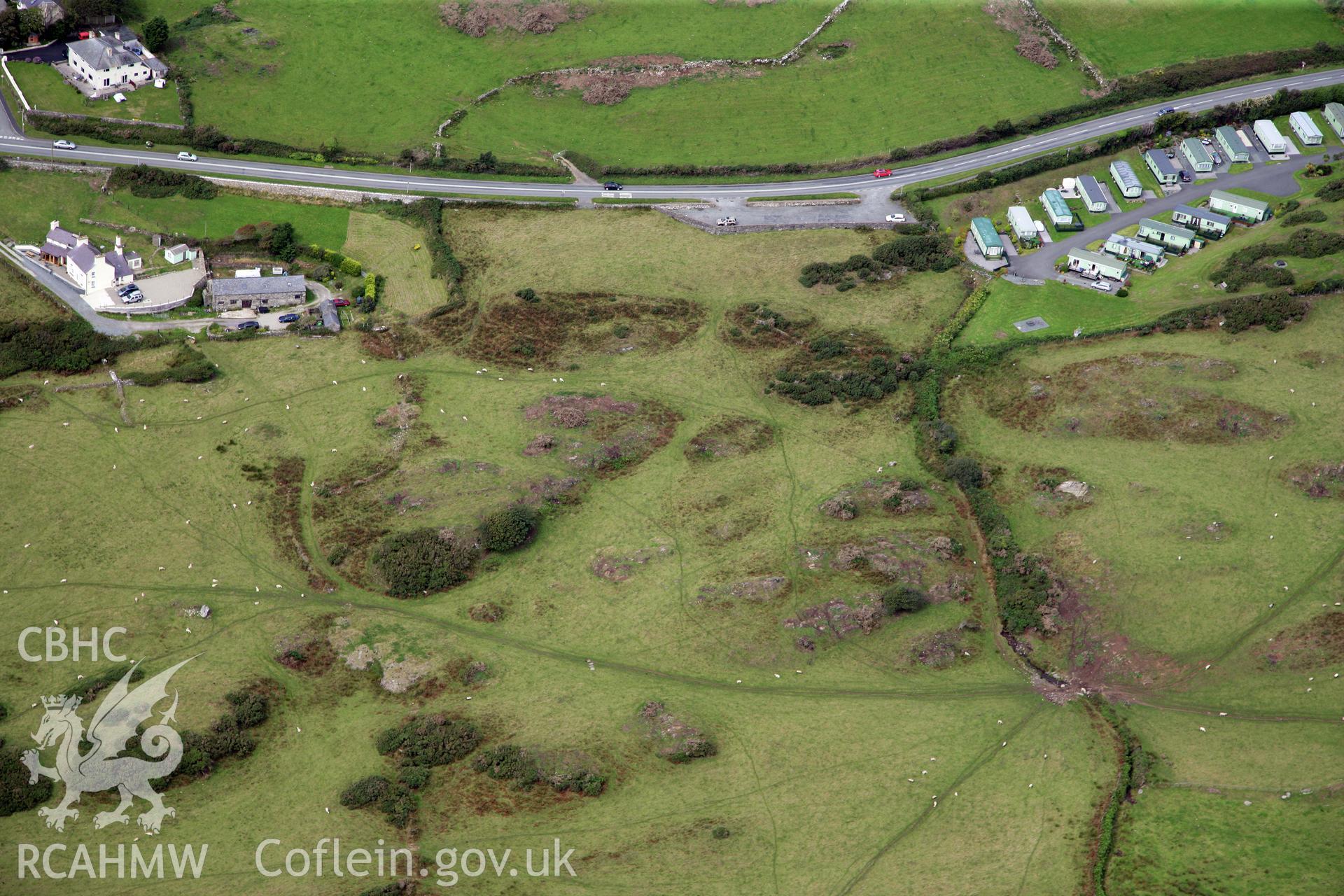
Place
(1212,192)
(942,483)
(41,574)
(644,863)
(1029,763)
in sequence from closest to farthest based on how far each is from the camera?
(644,863) → (1029,763) → (41,574) → (942,483) → (1212,192)

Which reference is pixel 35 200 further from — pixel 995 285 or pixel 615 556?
pixel 995 285

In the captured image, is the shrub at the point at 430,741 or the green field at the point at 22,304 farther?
the green field at the point at 22,304

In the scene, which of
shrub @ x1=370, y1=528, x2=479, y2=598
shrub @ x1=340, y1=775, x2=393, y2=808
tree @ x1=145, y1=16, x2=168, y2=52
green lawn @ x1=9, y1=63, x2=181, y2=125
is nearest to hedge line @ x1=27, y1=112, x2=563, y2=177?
green lawn @ x1=9, y1=63, x2=181, y2=125

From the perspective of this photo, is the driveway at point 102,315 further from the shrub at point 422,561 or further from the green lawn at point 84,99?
the shrub at point 422,561

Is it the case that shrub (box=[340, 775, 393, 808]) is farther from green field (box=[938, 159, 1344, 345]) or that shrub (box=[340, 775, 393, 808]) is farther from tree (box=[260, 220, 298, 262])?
green field (box=[938, 159, 1344, 345])

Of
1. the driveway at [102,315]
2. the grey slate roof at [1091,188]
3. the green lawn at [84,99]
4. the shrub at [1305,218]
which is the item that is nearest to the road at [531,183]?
the green lawn at [84,99]

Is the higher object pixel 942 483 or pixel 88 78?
pixel 88 78

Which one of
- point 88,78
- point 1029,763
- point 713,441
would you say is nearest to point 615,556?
point 713,441

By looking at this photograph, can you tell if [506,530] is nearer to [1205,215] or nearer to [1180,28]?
[1205,215]
